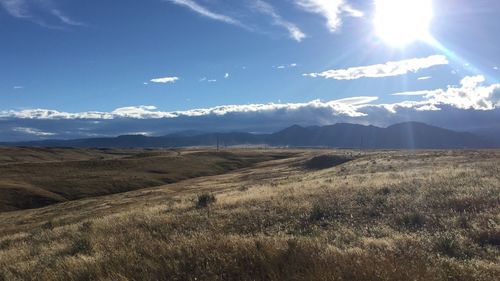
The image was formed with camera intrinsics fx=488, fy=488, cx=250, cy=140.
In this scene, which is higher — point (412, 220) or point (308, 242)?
point (308, 242)

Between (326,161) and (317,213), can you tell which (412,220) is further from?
(326,161)

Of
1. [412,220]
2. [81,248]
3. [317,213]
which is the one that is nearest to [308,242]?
[412,220]

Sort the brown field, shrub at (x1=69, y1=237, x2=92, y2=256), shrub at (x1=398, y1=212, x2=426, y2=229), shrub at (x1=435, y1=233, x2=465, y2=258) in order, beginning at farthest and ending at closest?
shrub at (x1=398, y1=212, x2=426, y2=229) → shrub at (x1=69, y1=237, x2=92, y2=256) → shrub at (x1=435, y1=233, x2=465, y2=258) → the brown field

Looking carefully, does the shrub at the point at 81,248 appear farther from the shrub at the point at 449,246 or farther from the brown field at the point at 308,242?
the shrub at the point at 449,246

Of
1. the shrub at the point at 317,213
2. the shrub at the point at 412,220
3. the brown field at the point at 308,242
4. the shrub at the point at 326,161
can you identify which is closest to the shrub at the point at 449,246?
the brown field at the point at 308,242

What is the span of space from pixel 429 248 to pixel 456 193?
342 inches

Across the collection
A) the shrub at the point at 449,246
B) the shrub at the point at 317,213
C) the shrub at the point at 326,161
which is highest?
the shrub at the point at 449,246

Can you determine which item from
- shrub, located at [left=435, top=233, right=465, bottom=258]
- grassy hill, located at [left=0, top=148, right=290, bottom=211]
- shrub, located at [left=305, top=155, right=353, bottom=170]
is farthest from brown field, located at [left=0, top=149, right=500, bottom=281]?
shrub, located at [left=305, top=155, right=353, bottom=170]

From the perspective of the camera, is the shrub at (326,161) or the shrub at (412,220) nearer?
the shrub at (412,220)

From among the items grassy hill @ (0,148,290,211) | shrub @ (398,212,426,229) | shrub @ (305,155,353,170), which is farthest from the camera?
shrub @ (305,155,353,170)

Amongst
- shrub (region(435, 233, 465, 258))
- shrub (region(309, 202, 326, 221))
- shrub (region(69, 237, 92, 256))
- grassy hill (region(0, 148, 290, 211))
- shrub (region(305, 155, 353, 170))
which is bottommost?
grassy hill (region(0, 148, 290, 211))

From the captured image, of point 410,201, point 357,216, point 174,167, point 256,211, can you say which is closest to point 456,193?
point 410,201

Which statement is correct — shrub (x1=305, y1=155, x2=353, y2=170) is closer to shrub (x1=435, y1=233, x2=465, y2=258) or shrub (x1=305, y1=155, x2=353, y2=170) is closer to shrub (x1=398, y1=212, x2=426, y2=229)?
shrub (x1=398, y1=212, x2=426, y2=229)

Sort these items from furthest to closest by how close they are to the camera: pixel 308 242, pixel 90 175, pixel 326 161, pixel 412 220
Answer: pixel 326 161
pixel 90 175
pixel 412 220
pixel 308 242
